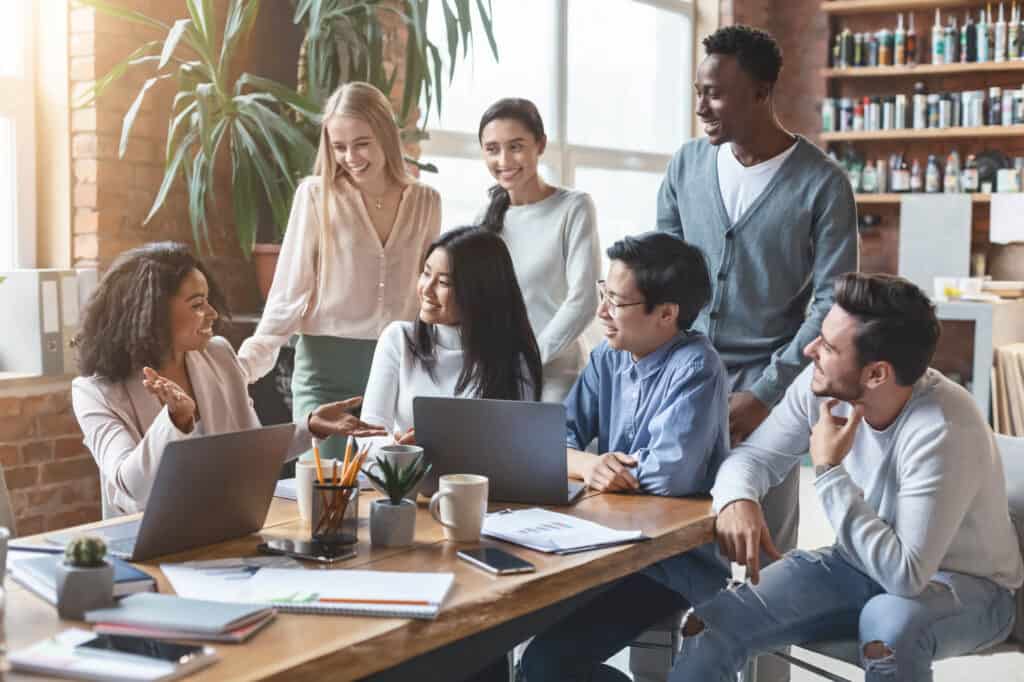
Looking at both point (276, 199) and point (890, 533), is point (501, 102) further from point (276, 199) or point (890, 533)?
point (890, 533)

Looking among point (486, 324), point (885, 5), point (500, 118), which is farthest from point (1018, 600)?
point (885, 5)

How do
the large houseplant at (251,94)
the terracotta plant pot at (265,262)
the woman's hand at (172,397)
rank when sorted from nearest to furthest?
the woman's hand at (172,397)
the large houseplant at (251,94)
the terracotta plant pot at (265,262)

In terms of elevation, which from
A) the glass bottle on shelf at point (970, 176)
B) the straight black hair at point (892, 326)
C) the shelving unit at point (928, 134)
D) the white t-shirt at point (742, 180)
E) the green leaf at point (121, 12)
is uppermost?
the shelving unit at point (928, 134)

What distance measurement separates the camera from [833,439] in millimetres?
2000

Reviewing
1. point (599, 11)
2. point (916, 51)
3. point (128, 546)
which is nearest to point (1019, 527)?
point (128, 546)

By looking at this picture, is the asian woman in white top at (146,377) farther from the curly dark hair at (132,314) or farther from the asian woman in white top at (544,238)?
the asian woman in white top at (544,238)

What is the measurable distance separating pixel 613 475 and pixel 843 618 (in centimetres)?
50

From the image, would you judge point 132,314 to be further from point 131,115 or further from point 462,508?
point 131,115

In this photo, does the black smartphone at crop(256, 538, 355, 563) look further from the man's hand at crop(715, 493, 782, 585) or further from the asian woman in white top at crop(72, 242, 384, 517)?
the man's hand at crop(715, 493, 782, 585)

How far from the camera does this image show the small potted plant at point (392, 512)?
1.71 meters

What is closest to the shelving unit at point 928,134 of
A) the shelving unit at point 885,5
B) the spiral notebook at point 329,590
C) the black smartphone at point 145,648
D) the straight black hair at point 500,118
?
the shelving unit at point 885,5

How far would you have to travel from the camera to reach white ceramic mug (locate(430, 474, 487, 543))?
5.68 feet

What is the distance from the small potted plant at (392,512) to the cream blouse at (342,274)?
4.07 ft

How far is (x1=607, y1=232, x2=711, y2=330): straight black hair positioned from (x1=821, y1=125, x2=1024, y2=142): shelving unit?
5449 mm
